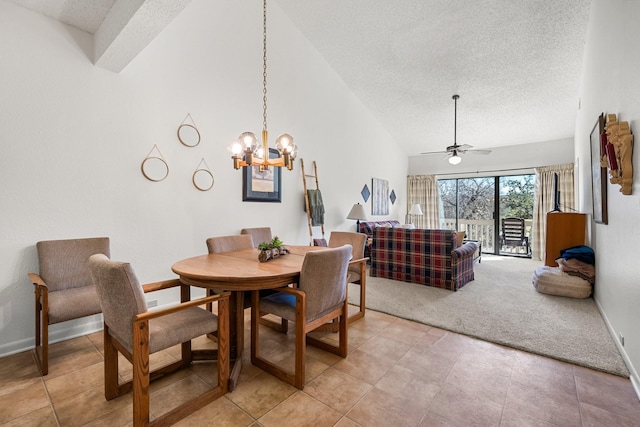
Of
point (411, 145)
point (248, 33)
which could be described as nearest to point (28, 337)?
point (248, 33)

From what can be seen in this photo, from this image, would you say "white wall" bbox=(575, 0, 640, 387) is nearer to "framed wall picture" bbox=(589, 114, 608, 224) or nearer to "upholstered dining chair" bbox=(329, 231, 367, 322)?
"framed wall picture" bbox=(589, 114, 608, 224)

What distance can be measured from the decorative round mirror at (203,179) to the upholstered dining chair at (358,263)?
63.3 inches

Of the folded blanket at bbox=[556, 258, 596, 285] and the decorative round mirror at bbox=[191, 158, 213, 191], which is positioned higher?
the decorative round mirror at bbox=[191, 158, 213, 191]

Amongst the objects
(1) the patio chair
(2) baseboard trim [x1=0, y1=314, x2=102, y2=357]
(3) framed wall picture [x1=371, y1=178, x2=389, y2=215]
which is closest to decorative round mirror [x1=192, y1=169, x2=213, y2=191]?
(2) baseboard trim [x1=0, y1=314, x2=102, y2=357]

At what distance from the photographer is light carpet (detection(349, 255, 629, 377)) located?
2.20 m

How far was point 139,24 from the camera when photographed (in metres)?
2.06

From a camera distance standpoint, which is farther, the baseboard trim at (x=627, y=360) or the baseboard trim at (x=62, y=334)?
the baseboard trim at (x=62, y=334)

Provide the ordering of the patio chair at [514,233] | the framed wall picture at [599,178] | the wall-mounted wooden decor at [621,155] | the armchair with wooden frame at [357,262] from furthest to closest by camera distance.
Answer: the patio chair at [514,233] → the armchair with wooden frame at [357,262] → the framed wall picture at [599,178] → the wall-mounted wooden decor at [621,155]

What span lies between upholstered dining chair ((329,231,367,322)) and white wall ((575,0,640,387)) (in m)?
1.86

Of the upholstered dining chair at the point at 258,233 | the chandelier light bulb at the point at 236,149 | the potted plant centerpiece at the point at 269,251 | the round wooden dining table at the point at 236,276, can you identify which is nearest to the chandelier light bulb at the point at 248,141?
the chandelier light bulb at the point at 236,149

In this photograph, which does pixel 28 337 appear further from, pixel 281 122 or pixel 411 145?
pixel 411 145

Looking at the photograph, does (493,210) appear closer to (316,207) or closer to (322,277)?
(316,207)

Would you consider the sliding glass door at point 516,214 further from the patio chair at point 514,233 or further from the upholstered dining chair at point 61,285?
the upholstered dining chair at point 61,285

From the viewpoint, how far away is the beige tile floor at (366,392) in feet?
4.95
